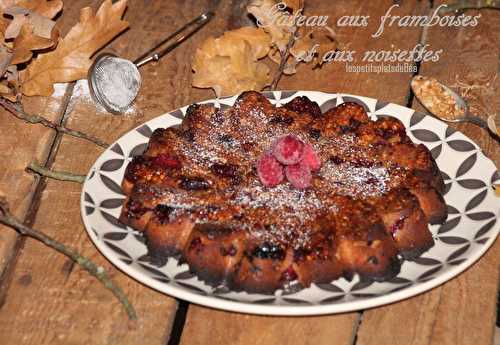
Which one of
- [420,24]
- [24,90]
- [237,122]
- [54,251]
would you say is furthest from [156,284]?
[420,24]

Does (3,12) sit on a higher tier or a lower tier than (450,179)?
higher

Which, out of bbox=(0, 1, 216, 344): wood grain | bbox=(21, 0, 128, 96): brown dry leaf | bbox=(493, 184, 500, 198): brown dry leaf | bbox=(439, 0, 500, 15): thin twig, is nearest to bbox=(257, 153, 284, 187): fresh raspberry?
bbox=(0, 1, 216, 344): wood grain

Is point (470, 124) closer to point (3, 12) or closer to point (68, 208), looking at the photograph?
point (68, 208)

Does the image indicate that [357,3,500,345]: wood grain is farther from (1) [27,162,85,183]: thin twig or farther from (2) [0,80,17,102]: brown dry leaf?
(2) [0,80,17,102]: brown dry leaf

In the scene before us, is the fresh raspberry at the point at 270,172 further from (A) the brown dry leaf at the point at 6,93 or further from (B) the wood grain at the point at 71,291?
(A) the brown dry leaf at the point at 6,93

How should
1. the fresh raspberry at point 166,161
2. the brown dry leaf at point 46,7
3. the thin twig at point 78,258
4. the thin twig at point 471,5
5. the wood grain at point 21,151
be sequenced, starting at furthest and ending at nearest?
the thin twig at point 471,5
the brown dry leaf at point 46,7
the wood grain at point 21,151
the fresh raspberry at point 166,161
the thin twig at point 78,258

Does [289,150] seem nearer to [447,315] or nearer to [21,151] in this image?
[447,315]

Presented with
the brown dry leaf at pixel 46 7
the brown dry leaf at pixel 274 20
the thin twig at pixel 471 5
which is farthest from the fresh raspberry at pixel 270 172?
the thin twig at pixel 471 5
